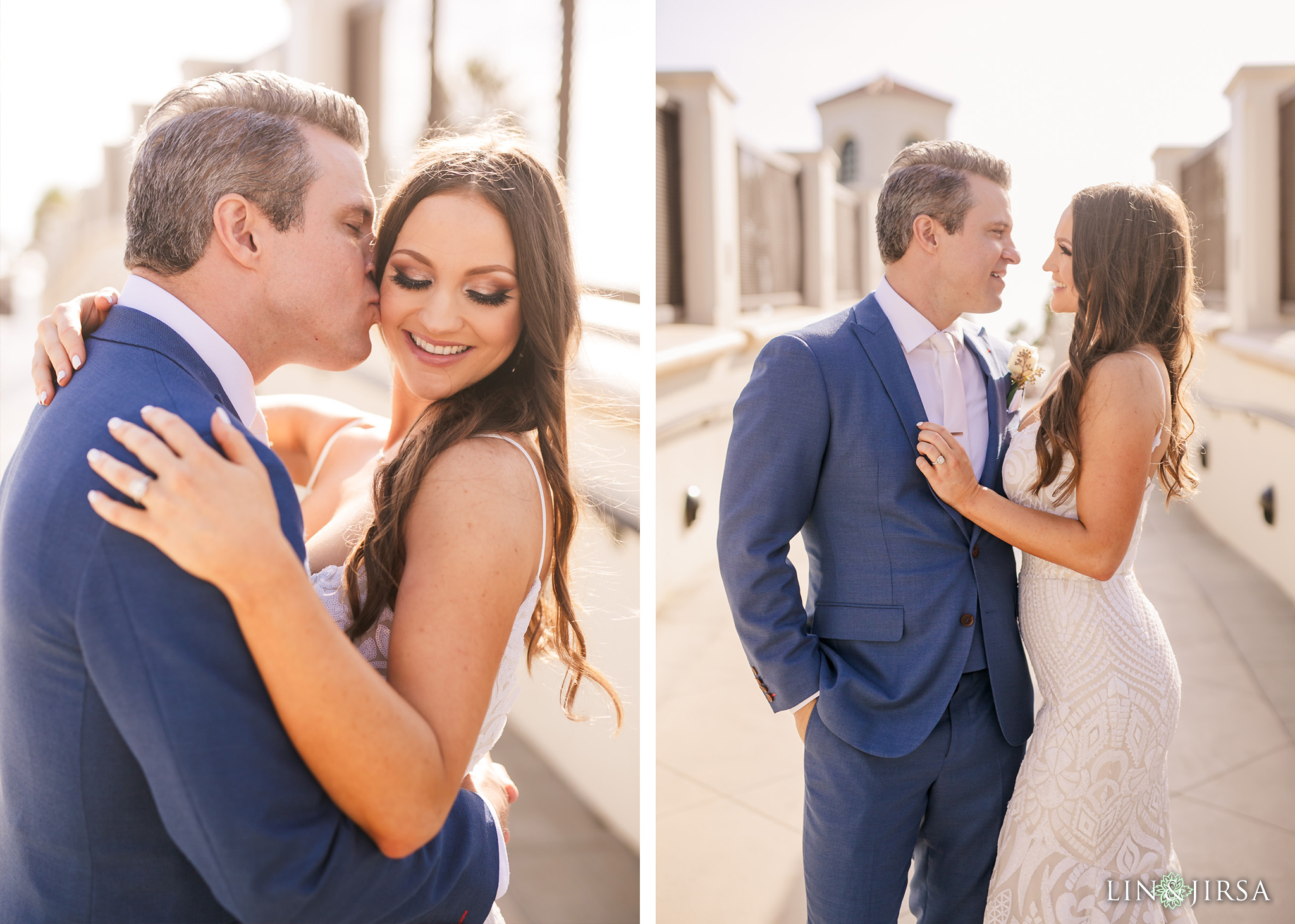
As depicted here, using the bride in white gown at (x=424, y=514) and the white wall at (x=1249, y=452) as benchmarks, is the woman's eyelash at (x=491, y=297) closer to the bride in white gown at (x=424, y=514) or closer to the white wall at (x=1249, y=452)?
the bride in white gown at (x=424, y=514)

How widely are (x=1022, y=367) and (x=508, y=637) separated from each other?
1.46 m

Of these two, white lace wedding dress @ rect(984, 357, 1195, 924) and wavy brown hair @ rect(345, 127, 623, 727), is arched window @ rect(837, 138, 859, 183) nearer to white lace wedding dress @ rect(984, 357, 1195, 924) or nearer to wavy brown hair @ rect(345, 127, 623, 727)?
white lace wedding dress @ rect(984, 357, 1195, 924)

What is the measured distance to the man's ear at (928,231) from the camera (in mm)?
2094

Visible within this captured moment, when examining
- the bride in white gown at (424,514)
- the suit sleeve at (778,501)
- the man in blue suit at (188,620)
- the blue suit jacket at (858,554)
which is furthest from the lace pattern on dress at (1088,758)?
the man in blue suit at (188,620)

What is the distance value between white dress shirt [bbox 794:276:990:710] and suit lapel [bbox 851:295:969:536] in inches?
1.3

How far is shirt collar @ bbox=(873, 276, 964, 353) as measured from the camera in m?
2.07

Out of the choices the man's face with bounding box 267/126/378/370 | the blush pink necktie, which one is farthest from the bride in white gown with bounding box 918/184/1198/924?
the man's face with bounding box 267/126/378/370

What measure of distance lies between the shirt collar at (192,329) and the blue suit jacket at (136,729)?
2cm

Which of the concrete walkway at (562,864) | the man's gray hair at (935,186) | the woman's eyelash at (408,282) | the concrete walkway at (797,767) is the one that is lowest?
the concrete walkway at (562,864)

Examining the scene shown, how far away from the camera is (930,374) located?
2.09 metres

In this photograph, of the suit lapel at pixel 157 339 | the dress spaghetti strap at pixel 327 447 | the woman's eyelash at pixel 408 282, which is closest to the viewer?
the suit lapel at pixel 157 339

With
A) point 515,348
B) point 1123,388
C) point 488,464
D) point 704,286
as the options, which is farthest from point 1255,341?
point 488,464

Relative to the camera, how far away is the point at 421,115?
7.88 m

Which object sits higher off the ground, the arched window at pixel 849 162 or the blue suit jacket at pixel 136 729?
the arched window at pixel 849 162
